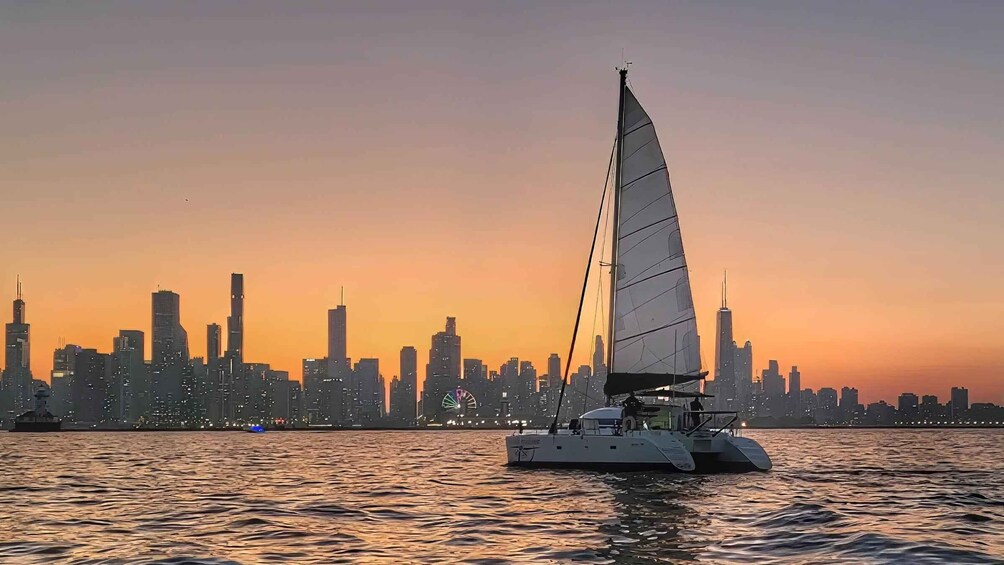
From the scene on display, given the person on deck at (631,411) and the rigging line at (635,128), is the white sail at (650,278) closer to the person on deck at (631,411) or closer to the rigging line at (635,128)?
the rigging line at (635,128)

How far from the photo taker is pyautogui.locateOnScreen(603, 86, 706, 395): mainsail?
57469 millimetres

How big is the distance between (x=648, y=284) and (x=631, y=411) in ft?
24.9

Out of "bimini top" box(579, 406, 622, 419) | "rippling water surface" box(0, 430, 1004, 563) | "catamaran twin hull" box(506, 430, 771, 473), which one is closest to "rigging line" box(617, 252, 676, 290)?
"bimini top" box(579, 406, 622, 419)

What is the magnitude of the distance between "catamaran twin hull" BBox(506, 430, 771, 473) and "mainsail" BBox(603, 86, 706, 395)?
17.0 feet

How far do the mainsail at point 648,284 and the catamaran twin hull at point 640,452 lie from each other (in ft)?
17.0

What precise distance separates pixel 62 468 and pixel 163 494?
29.3m

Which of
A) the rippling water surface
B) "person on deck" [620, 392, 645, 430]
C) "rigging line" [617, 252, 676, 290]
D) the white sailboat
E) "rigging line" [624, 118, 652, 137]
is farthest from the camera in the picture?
"rigging line" [624, 118, 652, 137]

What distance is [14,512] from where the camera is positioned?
38000mm

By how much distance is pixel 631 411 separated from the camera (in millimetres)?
54781

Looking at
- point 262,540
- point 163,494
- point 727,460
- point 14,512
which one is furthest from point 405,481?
point 262,540

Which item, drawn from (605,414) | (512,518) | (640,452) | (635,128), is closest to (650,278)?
(605,414)

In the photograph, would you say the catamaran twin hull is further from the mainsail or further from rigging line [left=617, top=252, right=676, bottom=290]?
rigging line [left=617, top=252, right=676, bottom=290]

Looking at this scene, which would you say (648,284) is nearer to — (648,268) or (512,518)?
(648,268)

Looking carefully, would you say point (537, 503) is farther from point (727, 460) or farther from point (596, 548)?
point (727, 460)
